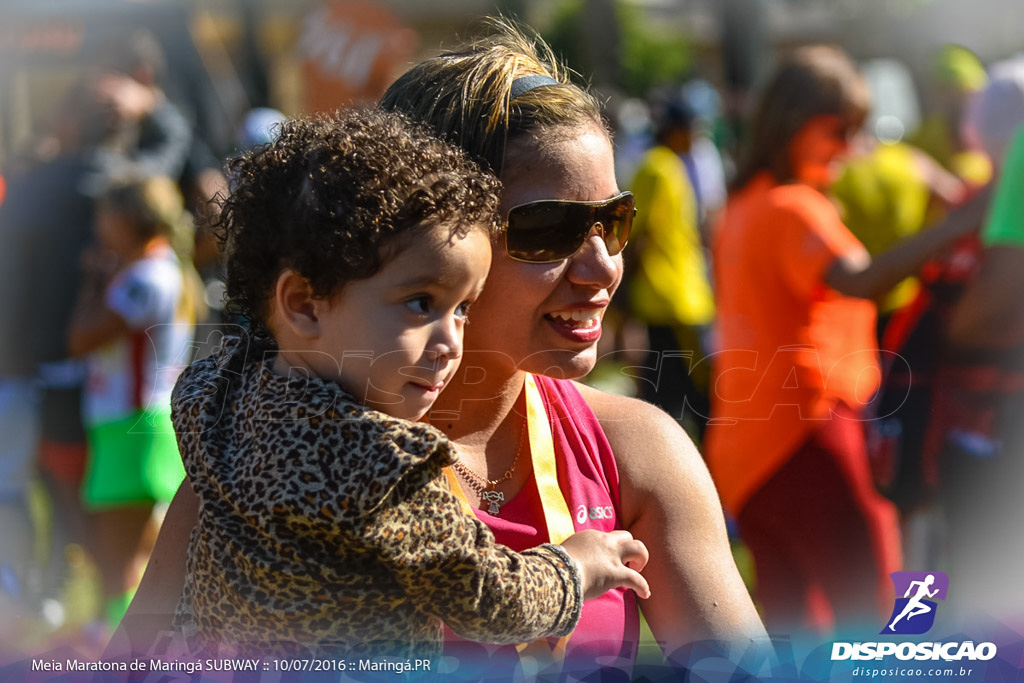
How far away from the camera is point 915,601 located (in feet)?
7.00

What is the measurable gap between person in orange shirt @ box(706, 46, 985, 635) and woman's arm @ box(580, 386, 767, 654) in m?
1.56

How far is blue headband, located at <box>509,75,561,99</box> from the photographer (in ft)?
6.09

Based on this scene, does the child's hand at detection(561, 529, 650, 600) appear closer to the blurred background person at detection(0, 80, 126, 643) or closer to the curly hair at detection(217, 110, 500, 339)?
the curly hair at detection(217, 110, 500, 339)

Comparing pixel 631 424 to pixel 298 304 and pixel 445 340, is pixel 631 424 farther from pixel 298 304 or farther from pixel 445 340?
pixel 298 304

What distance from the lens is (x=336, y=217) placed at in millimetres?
1534

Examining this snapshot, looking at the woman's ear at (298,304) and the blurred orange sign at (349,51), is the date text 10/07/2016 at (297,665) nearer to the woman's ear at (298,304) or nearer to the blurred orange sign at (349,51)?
the woman's ear at (298,304)

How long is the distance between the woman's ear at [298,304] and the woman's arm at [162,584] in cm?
43

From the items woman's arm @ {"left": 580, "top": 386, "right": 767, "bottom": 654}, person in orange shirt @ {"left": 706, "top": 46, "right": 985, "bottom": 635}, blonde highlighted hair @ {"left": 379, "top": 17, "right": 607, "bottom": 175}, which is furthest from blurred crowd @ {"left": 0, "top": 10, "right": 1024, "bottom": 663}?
blonde highlighted hair @ {"left": 379, "top": 17, "right": 607, "bottom": 175}

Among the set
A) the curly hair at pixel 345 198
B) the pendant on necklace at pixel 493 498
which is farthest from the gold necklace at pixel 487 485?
the curly hair at pixel 345 198

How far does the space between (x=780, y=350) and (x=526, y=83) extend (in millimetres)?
2279

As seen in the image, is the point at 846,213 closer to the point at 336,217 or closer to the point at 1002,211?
the point at 1002,211

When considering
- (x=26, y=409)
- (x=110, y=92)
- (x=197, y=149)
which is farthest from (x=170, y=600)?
(x=197, y=149)

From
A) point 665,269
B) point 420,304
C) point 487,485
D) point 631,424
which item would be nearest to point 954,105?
point 665,269

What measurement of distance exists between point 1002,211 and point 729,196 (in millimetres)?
1102
